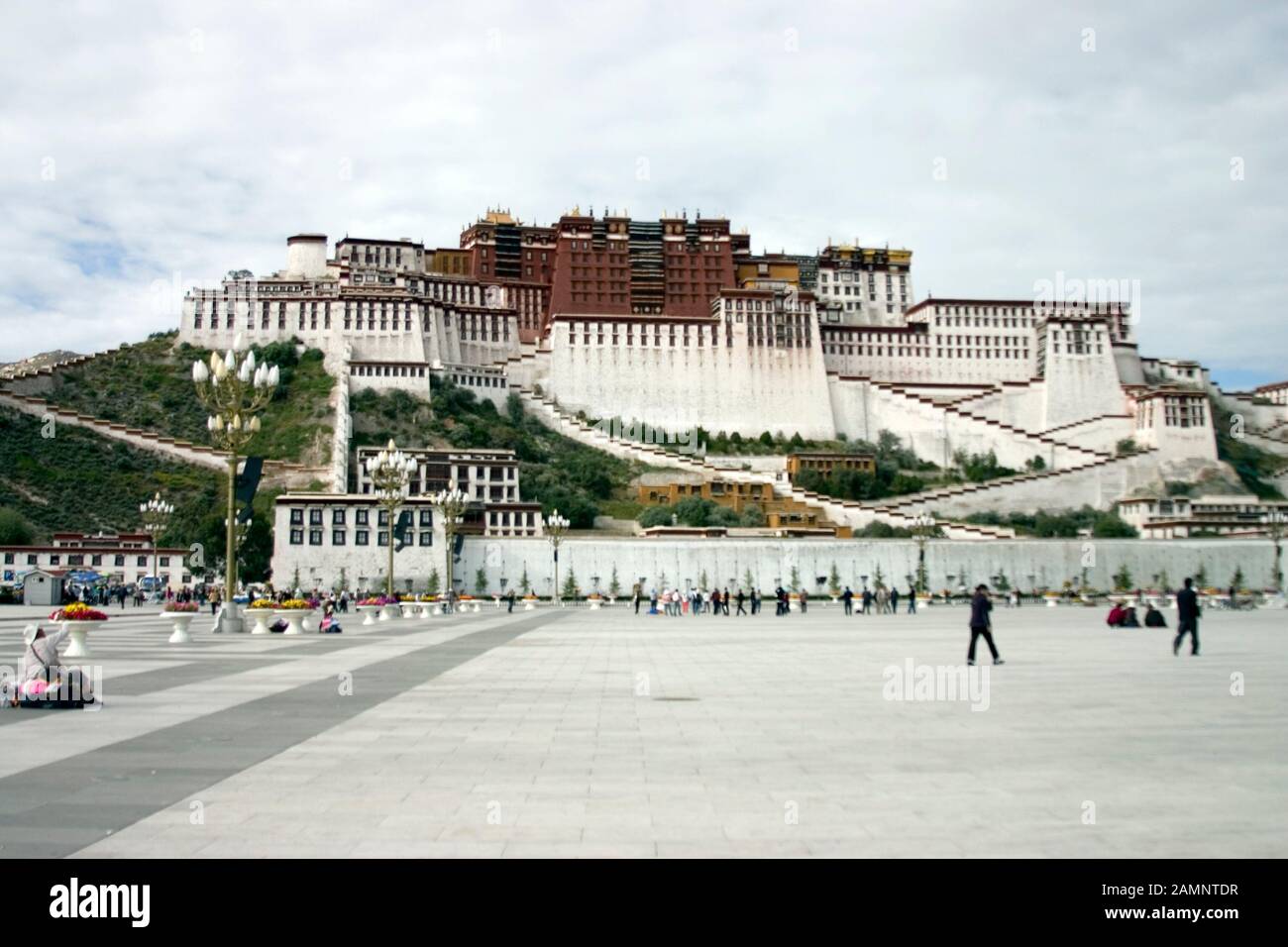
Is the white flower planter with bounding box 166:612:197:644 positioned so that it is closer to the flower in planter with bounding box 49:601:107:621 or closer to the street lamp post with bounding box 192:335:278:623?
the street lamp post with bounding box 192:335:278:623

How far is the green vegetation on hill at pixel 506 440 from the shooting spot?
85.9m

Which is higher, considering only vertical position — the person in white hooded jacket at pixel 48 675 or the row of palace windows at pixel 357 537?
the row of palace windows at pixel 357 537

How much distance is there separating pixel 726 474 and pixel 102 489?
142 feet

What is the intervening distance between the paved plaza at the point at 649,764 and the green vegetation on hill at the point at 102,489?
52.8 m

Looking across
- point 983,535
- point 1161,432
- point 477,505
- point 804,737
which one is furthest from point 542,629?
point 1161,432

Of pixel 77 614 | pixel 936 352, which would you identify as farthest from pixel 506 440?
pixel 77 614

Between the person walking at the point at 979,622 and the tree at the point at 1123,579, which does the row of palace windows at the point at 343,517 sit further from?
the person walking at the point at 979,622

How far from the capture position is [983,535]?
8125cm

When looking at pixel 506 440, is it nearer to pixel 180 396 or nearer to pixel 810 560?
pixel 180 396

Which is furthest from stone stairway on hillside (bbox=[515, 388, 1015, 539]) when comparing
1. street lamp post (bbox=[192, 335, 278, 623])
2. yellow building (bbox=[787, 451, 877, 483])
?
street lamp post (bbox=[192, 335, 278, 623])

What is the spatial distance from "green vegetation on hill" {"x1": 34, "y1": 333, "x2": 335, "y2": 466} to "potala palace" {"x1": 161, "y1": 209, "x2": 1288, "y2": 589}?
256 cm

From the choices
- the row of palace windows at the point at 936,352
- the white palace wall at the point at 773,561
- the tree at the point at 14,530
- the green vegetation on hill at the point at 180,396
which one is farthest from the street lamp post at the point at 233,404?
the row of palace windows at the point at 936,352
